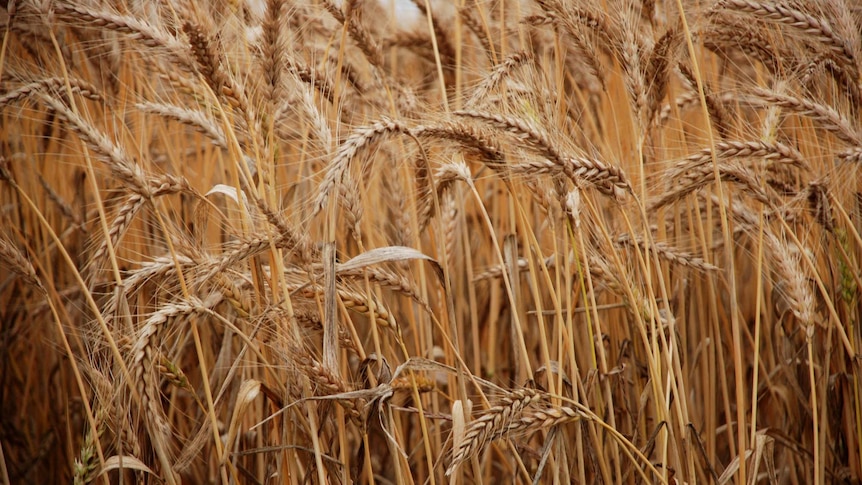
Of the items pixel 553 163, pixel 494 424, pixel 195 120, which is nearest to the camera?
pixel 494 424

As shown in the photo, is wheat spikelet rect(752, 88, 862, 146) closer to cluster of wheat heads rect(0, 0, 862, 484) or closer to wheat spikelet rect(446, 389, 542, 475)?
cluster of wheat heads rect(0, 0, 862, 484)

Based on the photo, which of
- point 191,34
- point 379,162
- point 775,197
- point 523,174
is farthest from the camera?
point 379,162

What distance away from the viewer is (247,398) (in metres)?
Result: 1.20

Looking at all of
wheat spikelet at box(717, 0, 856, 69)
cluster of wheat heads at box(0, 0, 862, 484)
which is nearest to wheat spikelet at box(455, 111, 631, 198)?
cluster of wheat heads at box(0, 0, 862, 484)

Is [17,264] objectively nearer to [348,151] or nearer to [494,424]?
[348,151]

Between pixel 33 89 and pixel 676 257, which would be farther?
pixel 676 257

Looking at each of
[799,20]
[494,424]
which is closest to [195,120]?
[494,424]

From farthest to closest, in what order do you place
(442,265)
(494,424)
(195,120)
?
(195,120)
(442,265)
(494,424)

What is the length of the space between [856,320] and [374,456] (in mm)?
1481

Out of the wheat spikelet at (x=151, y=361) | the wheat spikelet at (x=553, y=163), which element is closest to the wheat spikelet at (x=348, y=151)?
the wheat spikelet at (x=553, y=163)

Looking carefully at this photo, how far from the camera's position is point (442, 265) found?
54.5 inches

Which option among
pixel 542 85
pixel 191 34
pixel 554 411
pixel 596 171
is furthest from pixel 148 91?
pixel 554 411

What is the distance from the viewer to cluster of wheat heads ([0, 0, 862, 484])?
1.23 m

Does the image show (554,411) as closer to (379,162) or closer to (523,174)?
(523,174)
